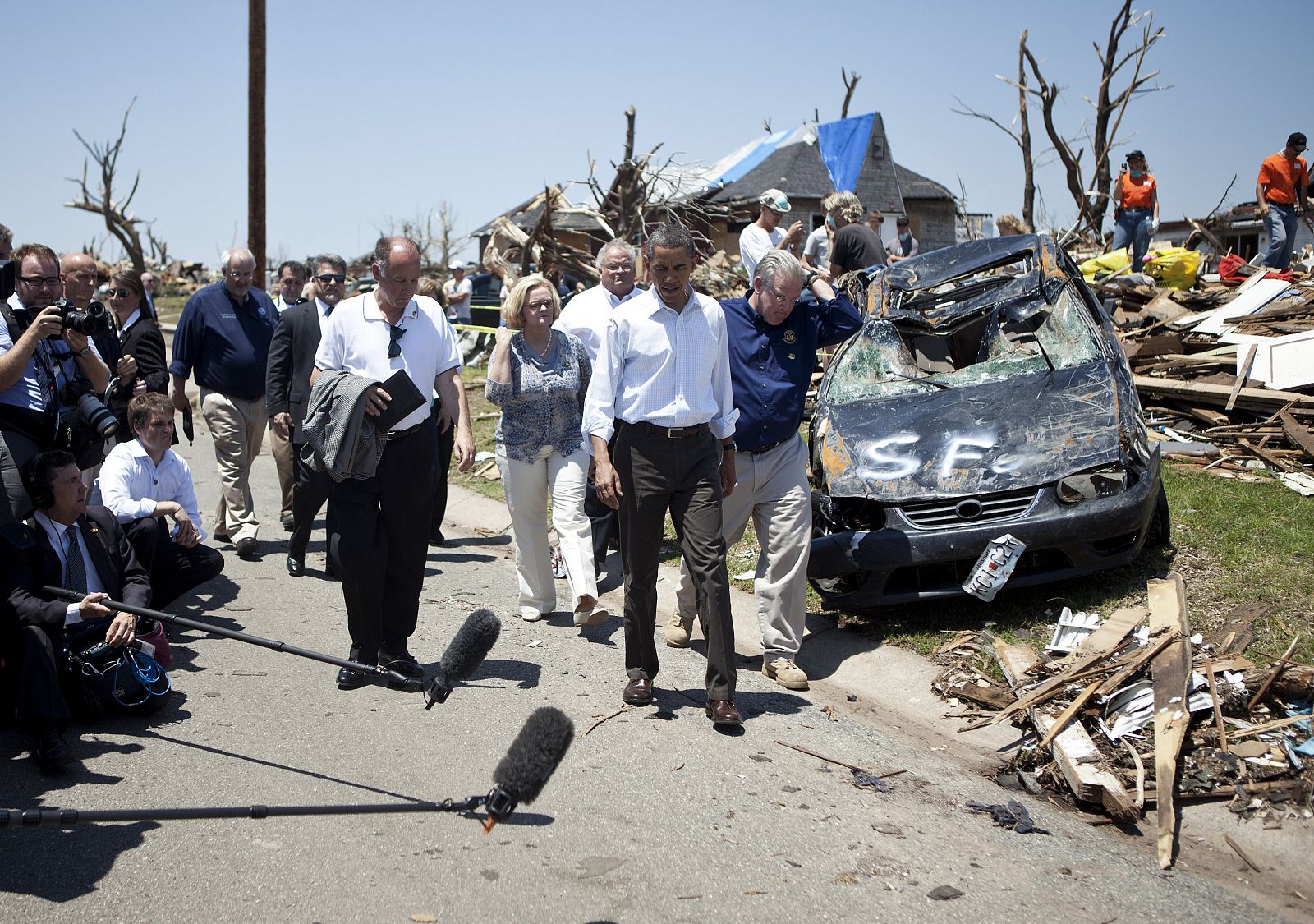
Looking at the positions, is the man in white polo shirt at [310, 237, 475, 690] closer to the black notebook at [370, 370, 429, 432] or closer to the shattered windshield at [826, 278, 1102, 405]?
the black notebook at [370, 370, 429, 432]

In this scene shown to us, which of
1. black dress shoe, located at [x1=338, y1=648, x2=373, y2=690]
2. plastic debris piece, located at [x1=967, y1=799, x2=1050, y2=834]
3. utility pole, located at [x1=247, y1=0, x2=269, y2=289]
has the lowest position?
plastic debris piece, located at [x1=967, y1=799, x2=1050, y2=834]

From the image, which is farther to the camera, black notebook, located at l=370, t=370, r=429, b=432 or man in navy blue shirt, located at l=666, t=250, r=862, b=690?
man in navy blue shirt, located at l=666, t=250, r=862, b=690

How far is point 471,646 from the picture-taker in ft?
13.1

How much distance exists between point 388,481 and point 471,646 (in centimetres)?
162

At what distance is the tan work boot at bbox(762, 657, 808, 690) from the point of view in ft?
18.4

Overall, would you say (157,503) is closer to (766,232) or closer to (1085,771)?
(1085,771)

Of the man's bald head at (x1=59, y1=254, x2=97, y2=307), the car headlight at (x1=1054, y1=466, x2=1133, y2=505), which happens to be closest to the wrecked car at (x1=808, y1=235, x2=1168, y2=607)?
the car headlight at (x1=1054, y1=466, x2=1133, y2=505)

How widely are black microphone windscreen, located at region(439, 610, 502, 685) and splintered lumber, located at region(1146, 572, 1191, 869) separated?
2476 millimetres

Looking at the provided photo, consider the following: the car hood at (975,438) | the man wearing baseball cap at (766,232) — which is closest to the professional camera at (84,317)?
the car hood at (975,438)

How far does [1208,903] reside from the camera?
11.7ft

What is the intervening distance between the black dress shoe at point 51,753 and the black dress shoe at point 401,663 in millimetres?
1494

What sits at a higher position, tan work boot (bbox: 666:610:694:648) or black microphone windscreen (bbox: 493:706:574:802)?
black microphone windscreen (bbox: 493:706:574:802)

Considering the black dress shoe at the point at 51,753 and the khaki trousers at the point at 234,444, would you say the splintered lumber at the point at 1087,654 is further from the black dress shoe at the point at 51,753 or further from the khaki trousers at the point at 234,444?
the khaki trousers at the point at 234,444

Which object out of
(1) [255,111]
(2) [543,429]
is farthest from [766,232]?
(1) [255,111]
